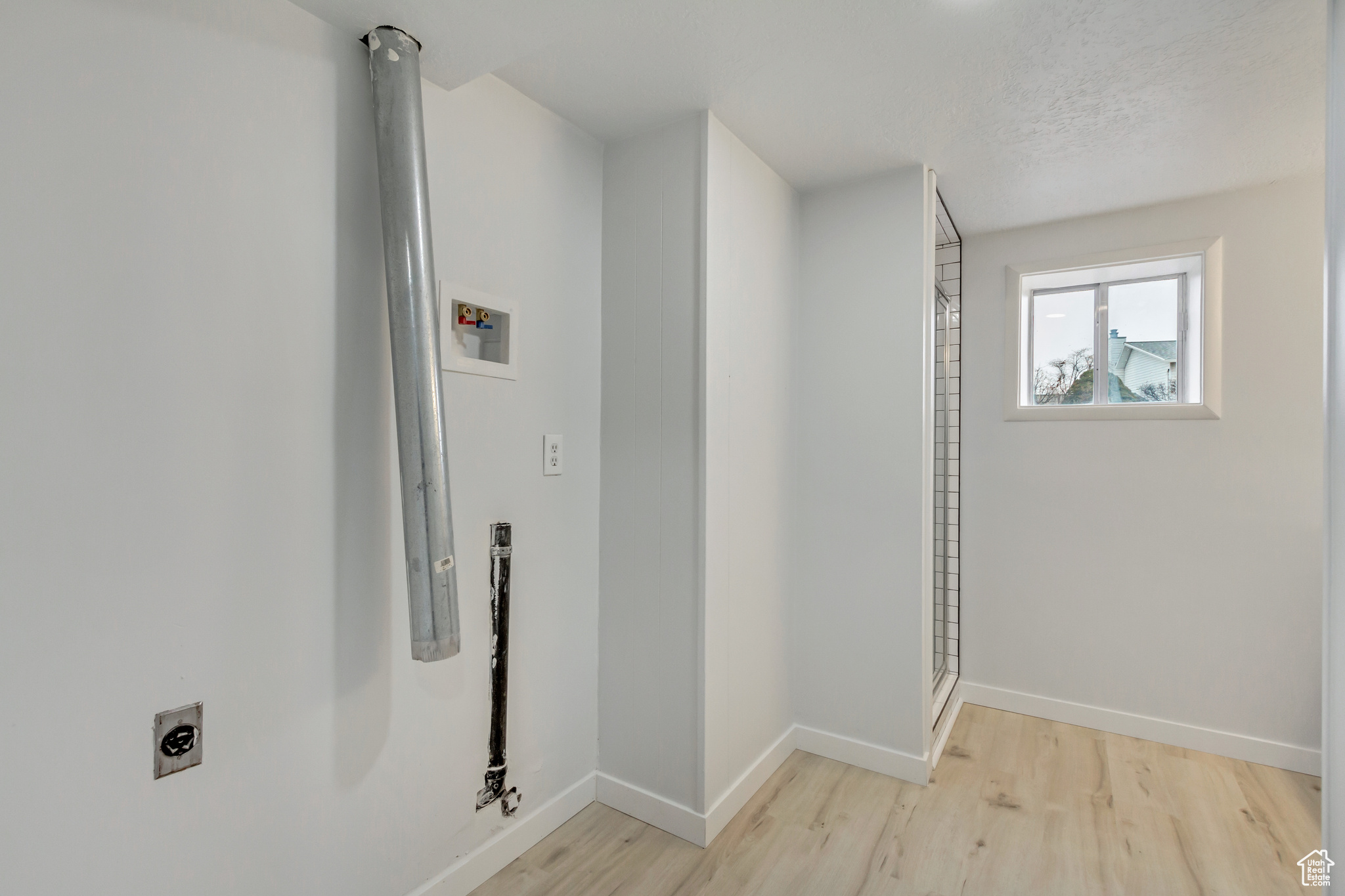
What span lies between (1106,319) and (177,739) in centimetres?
340

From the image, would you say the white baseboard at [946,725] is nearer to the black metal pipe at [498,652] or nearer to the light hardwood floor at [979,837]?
the light hardwood floor at [979,837]

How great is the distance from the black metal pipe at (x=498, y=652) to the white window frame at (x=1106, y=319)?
90.0 inches

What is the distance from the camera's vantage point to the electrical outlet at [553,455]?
6.09 ft

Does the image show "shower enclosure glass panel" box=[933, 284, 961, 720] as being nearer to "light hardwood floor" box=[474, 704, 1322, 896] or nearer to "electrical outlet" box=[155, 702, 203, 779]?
"light hardwood floor" box=[474, 704, 1322, 896]

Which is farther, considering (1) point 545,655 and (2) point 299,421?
(1) point 545,655

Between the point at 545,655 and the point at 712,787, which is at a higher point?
the point at 545,655

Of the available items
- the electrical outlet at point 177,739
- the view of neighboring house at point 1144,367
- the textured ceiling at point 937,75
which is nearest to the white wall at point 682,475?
the textured ceiling at point 937,75

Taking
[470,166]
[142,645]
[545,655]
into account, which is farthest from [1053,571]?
[142,645]

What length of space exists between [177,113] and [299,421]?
579 mm

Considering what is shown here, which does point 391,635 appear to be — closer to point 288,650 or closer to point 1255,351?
point 288,650

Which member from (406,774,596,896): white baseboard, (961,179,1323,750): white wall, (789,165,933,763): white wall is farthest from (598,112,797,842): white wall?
(961,179,1323,750): white wall

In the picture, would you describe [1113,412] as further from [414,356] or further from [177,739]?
[177,739]

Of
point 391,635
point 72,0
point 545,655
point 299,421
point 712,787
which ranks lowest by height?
point 712,787

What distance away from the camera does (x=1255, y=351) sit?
7.84 feet
